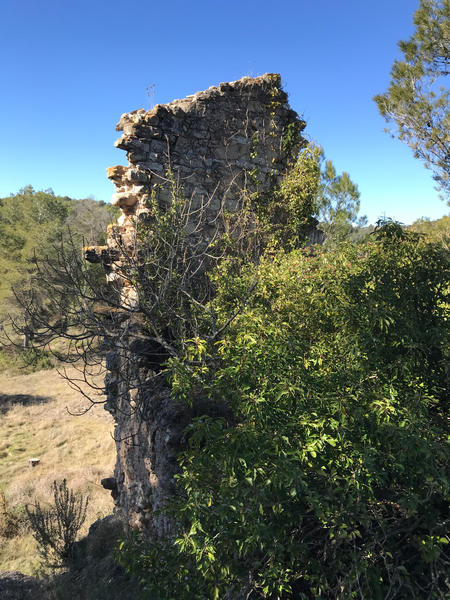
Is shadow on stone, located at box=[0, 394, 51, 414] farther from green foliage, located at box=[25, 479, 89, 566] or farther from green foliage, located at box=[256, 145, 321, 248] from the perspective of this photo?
green foliage, located at box=[256, 145, 321, 248]

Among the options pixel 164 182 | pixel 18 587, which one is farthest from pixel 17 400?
pixel 164 182

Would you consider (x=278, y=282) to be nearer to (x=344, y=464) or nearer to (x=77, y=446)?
(x=344, y=464)

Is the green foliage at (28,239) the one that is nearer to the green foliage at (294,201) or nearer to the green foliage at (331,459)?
the green foliage at (294,201)

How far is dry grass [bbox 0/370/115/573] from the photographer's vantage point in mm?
8133

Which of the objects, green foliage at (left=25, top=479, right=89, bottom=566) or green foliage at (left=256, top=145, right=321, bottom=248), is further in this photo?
green foliage at (left=256, top=145, right=321, bottom=248)

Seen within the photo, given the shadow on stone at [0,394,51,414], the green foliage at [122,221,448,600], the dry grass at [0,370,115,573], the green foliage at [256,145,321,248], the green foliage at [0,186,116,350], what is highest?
the green foliage at [0,186,116,350]

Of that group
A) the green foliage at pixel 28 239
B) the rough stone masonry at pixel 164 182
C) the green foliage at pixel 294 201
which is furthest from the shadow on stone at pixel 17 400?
the green foliage at pixel 294 201

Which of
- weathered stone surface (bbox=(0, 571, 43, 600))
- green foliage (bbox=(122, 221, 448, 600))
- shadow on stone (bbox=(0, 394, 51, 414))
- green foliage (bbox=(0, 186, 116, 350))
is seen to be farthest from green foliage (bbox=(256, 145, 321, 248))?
shadow on stone (bbox=(0, 394, 51, 414))

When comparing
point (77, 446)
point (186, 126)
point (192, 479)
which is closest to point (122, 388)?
point (192, 479)

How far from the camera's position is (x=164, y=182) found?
7.09 metres

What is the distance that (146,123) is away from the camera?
22.5 feet

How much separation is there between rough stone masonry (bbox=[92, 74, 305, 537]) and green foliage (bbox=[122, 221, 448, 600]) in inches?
79.4

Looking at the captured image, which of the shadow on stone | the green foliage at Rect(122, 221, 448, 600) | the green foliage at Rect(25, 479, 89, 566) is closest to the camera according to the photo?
the green foliage at Rect(122, 221, 448, 600)

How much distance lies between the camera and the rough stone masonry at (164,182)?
5211mm
